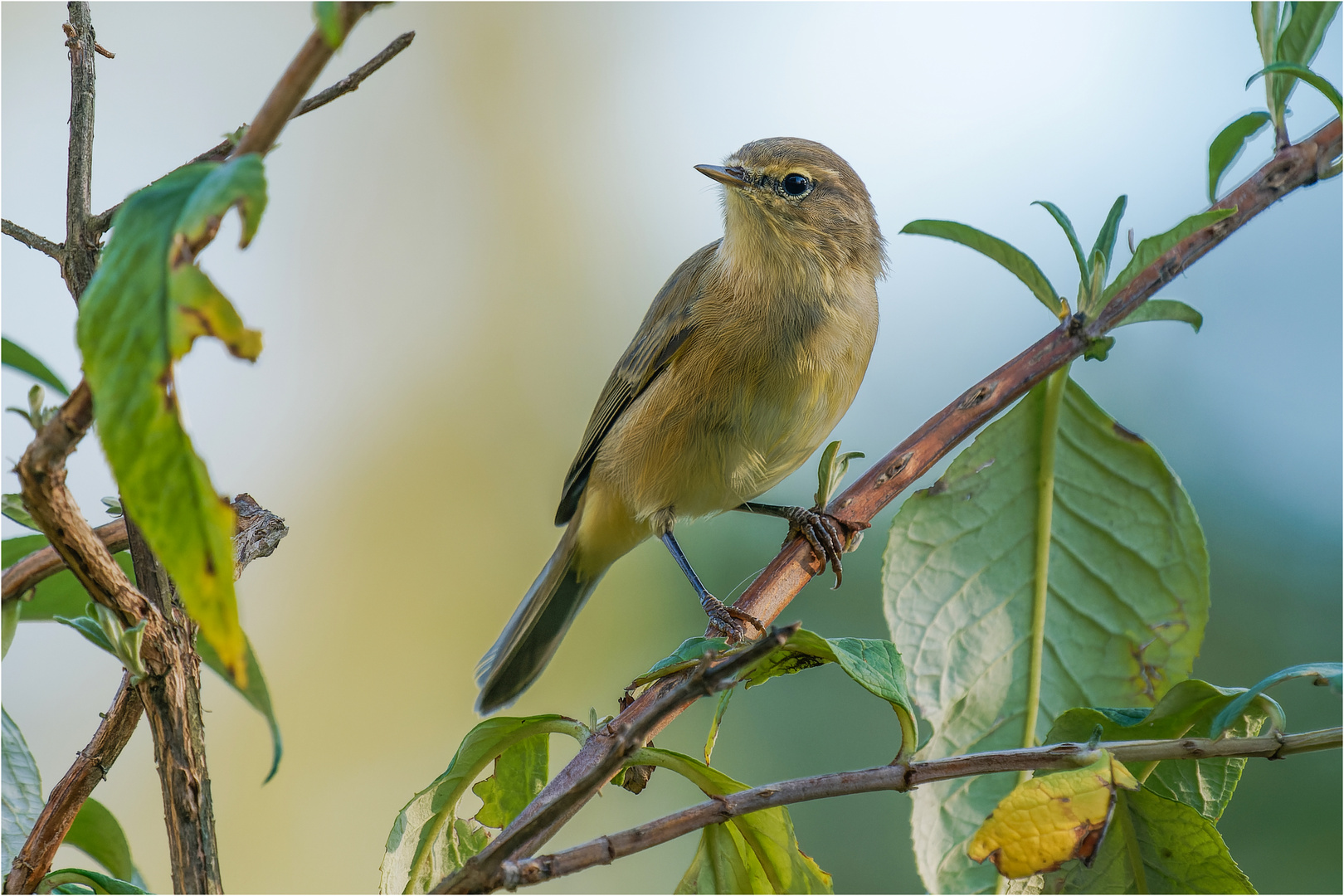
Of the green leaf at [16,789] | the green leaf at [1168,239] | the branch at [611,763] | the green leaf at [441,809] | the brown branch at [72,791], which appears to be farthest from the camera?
the green leaf at [1168,239]

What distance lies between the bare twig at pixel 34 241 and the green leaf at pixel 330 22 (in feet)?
1.77

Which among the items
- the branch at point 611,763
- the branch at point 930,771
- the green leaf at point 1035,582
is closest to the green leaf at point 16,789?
the branch at point 611,763

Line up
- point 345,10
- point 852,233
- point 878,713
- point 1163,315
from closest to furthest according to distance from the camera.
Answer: point 345,10, point 1163,315, point 852,233, point 878,713

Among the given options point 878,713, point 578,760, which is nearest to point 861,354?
point 578,760

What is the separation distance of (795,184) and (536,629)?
2.04m

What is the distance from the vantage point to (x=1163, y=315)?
1.75 meters

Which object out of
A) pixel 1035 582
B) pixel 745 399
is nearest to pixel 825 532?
pixel 1035 582

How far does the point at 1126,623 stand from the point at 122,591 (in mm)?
1679

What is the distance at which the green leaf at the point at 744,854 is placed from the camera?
139 cm

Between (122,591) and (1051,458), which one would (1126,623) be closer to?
(1051,458)

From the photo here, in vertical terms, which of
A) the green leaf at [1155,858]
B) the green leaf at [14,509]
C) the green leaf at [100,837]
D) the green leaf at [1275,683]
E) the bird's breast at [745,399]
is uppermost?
the bird's breast at [745,399]

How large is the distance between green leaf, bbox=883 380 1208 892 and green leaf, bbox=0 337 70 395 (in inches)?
53.5

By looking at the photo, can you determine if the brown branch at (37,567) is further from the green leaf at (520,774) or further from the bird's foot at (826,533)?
the bird's foot at (826,533)

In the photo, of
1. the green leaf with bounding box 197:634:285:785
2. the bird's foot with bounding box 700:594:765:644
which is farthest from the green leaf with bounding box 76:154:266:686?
the bird's foot with bounding box 700:594:765:644
